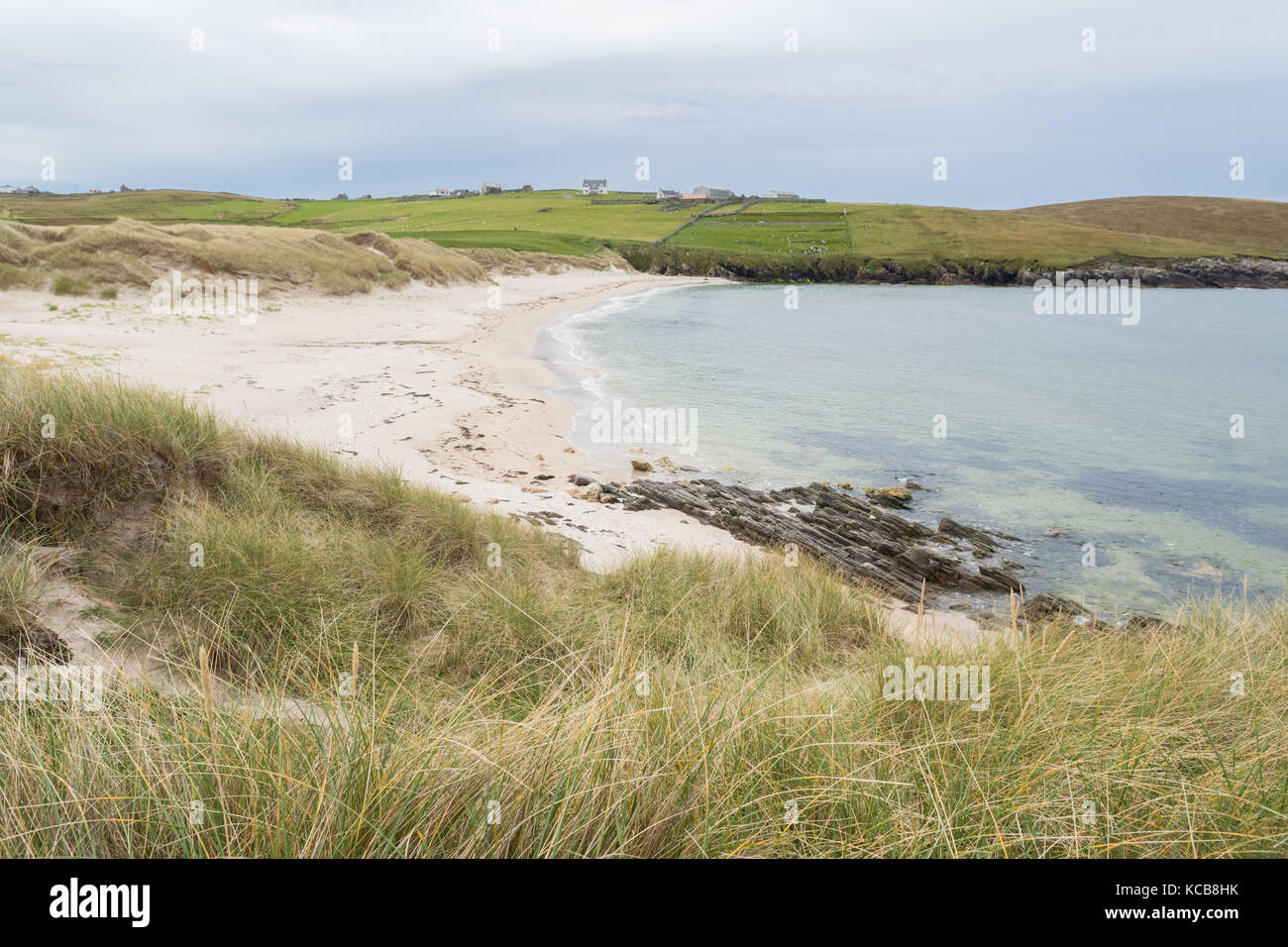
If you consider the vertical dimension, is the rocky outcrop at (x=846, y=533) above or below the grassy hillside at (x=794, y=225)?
below

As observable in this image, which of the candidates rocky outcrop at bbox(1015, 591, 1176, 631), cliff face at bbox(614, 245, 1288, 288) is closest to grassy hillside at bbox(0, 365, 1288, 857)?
rocky outcrop at bbox(1015, 591, 1176, 631)

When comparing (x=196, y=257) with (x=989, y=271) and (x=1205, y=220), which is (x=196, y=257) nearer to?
(x=989, y=271)

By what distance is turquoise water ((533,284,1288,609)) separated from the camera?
11859 millimetres

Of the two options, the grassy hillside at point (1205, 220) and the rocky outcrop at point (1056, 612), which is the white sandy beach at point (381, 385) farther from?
the grassy hillside at point (1205, 220)

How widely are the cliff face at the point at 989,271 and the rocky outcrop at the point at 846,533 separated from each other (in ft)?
250

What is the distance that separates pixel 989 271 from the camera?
287 ft

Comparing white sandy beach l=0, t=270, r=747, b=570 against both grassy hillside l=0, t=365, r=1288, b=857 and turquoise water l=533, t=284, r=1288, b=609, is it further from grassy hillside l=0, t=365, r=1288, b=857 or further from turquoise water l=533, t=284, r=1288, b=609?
grassy hillside l=0, t=365, r=1288, b=857

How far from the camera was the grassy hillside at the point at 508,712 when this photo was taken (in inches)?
86.5

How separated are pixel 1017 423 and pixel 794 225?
89.4m

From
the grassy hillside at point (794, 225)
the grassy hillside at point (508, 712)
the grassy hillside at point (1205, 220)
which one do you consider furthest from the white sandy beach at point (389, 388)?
the grassy hillside at point (1205, 220)

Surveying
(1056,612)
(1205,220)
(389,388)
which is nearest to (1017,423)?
(1056,612)

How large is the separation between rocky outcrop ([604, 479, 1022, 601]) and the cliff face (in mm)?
76241
